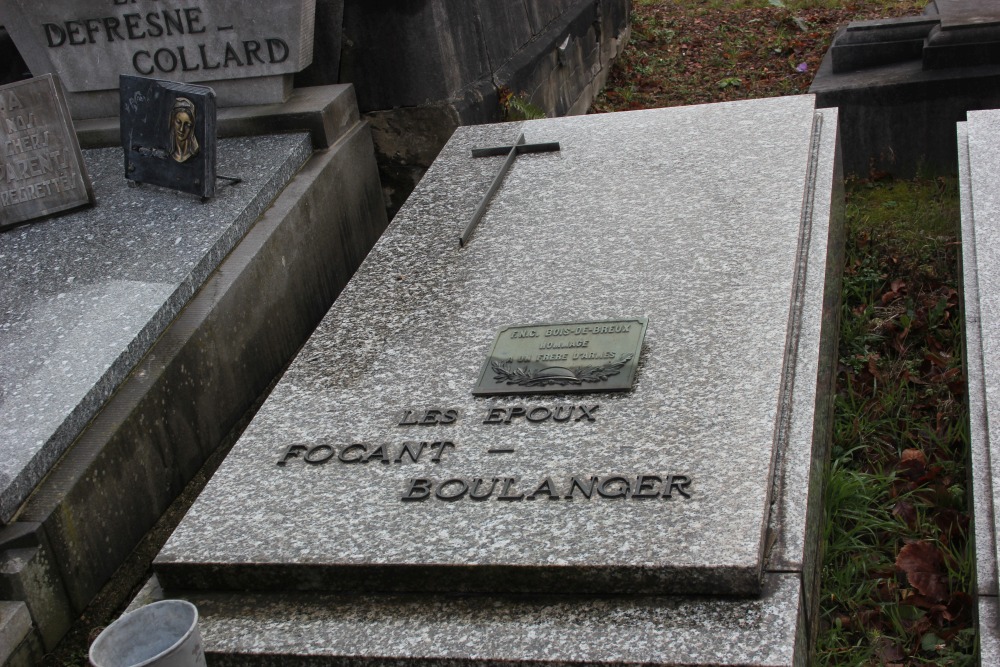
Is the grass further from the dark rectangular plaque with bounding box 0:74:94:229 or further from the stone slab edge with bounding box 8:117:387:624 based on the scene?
the dark rectangular plaque with bounding box 0:74:94:229

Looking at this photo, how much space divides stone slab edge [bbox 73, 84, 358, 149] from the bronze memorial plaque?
1.71 metres

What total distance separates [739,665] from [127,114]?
9.85ft

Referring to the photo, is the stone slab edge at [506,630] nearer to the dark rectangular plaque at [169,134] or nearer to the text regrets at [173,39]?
the dark rectangular plaque at [169,134]

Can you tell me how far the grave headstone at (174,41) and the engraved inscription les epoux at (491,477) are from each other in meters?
2.16

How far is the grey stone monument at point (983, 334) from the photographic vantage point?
216 centimetres

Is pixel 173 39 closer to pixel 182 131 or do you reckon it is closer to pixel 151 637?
pixel 182 131

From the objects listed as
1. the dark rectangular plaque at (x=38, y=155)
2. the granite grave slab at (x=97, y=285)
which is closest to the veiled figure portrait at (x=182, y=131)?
the granite grave slab at (x=97, y=285)

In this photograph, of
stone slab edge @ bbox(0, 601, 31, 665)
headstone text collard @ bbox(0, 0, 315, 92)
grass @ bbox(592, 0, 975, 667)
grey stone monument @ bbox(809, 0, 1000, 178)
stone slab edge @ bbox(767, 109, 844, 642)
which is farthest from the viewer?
grey stone monument @ bbox(809, 0, 1000, 178)

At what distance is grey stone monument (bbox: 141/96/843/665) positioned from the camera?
2.03 m

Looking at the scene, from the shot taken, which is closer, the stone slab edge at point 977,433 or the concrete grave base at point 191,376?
the stone slab edge at point 977,433

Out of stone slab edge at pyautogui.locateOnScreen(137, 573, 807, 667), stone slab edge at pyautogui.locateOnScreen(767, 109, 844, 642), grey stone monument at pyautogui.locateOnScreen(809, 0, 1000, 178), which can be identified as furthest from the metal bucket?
grey stone monument at pyautogui.locateOnScreen(809, 0, 1000, 178)

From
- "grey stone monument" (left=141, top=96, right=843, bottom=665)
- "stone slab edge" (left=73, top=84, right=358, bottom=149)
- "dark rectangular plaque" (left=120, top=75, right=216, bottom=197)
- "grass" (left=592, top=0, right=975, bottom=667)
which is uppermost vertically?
"dark rectangular plaque" (left=120, top=75, right=216, bottom=197)

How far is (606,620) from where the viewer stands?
2.01 meters

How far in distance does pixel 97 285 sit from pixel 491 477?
5.16 feet
